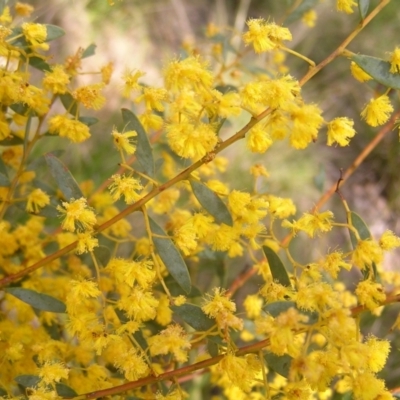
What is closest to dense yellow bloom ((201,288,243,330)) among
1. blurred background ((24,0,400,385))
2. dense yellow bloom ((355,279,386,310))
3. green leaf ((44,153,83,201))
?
dense yellow bloom ((355,279,386,310))

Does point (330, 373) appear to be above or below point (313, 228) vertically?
below

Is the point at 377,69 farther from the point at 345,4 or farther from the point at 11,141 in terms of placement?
the point at 11,141

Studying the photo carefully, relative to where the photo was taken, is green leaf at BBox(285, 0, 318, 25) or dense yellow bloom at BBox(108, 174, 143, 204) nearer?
dense yellow bloom at BBox(108, 174, 143, 204)

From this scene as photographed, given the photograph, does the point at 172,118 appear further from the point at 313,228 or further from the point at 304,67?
the point at 304,67

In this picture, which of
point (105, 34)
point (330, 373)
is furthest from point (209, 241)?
point (105, 34)

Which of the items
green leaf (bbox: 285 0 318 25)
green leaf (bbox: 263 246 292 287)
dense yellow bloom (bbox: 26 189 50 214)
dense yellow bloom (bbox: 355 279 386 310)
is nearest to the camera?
dense yellow bloom (bbox: 355 279 386 310)

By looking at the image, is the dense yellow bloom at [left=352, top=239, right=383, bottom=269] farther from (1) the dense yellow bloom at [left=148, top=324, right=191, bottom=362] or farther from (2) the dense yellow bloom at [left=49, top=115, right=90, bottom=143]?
(2) the dense yellow bloom at [left=49, top=115, right=90, bottom=143]

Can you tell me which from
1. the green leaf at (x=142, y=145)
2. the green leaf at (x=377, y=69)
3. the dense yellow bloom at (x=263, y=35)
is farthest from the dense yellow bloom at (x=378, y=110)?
the green leaf at (x=142, y=145)
